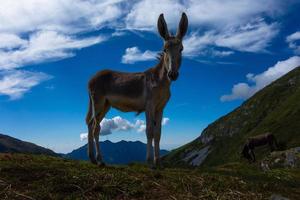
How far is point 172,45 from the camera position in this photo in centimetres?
1425

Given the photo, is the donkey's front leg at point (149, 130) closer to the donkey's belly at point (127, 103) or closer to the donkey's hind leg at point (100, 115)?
the donkey's belly at point (127, 103)

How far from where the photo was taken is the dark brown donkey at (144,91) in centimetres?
1434

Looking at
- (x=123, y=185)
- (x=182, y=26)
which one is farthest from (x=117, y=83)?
(x=123, y=185)

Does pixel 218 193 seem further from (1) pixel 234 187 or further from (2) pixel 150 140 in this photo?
(2) pixel 150 140

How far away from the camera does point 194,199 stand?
9234 mm

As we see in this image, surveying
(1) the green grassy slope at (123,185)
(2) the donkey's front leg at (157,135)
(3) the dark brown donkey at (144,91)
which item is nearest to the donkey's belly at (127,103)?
(3) the dark brown donkey at (144,91)

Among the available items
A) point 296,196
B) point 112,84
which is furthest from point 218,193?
point 112,84

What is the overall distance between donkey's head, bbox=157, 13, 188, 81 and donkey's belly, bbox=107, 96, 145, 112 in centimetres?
172

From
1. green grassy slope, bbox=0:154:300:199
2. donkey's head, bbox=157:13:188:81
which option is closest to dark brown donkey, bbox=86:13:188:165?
donkey's head, bbox=157:13:188:81

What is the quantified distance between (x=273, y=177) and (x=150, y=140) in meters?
4.43

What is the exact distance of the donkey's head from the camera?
1374 centimetres

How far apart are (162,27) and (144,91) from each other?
2.51 metres

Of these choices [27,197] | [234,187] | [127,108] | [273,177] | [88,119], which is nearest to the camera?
[27,197]

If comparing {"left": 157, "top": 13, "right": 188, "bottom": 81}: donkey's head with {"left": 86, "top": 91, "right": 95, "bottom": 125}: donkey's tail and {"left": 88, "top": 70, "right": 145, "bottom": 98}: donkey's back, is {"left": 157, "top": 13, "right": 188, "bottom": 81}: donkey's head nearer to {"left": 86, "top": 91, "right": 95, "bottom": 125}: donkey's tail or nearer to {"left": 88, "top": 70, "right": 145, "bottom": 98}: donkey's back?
{"left": 88, "top": 70, "right": 145, "bottom": 98}: donkey's back
